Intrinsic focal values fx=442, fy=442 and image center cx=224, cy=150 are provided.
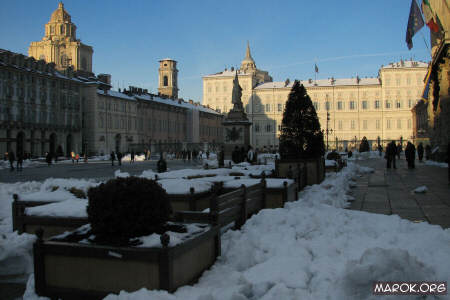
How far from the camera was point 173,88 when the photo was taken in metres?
116

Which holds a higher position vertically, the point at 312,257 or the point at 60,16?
the point at 60,16

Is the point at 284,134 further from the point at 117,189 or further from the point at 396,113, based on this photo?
the point at 396,113

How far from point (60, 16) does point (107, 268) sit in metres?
95.5

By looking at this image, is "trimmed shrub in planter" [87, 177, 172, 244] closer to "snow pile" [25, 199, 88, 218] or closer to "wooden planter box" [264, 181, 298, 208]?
"snow pile" [25, 199, 88, 218]

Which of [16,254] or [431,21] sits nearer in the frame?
[16,254]

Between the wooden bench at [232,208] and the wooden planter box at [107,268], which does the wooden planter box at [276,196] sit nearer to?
the wooden bench at [232,208]

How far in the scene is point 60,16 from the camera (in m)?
90.1

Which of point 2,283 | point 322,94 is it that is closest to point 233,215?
point 2,283

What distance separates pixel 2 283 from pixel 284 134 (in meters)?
13.6

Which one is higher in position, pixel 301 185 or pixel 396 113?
pixel 396 113

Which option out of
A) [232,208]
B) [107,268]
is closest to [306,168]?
[232,208]

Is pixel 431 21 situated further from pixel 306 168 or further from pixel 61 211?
pixel 61 211

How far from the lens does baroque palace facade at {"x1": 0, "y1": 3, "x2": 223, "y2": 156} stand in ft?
198

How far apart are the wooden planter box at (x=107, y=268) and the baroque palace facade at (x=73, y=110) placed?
182 ft
